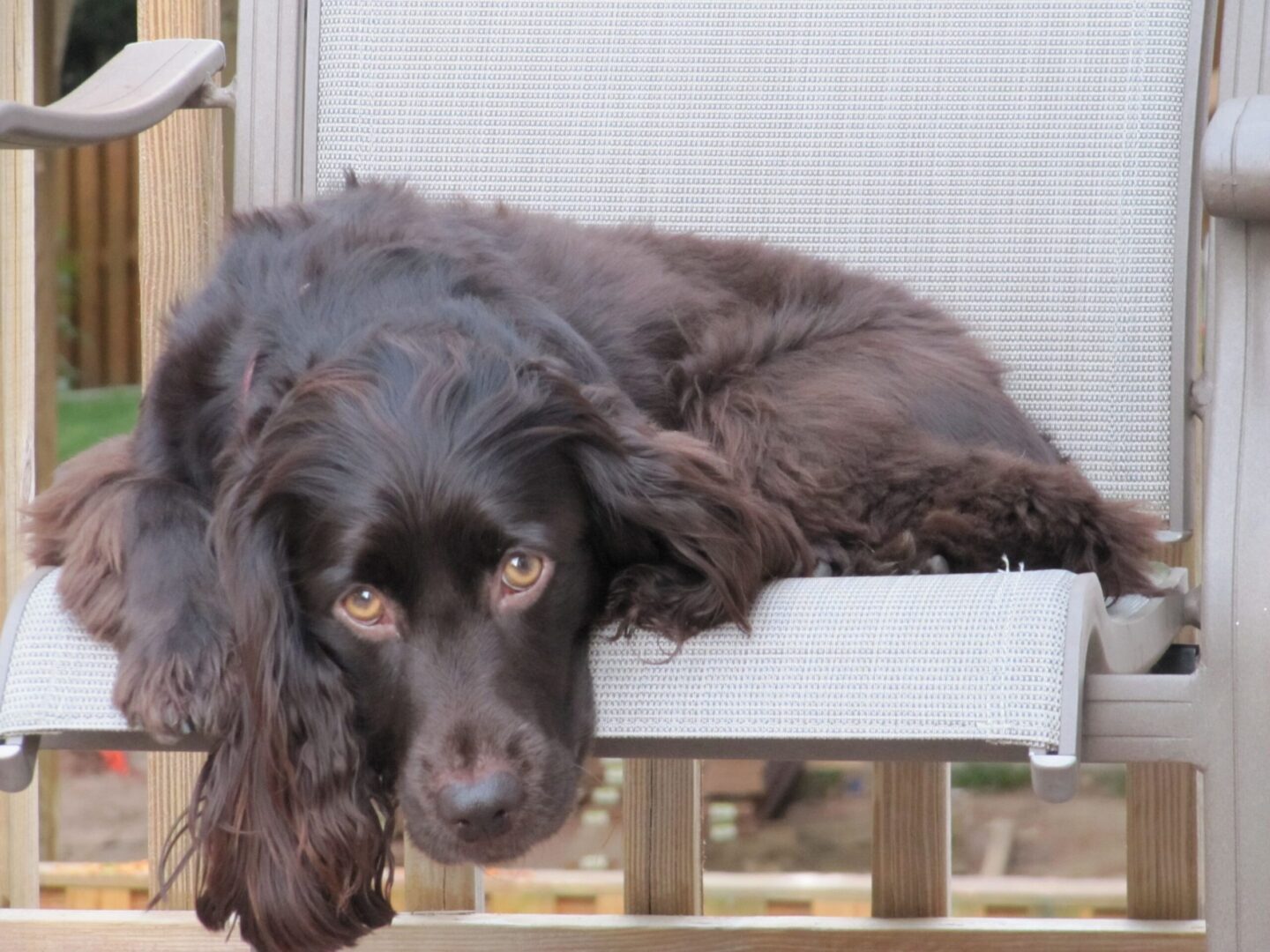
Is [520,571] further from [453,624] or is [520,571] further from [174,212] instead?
[174,212]

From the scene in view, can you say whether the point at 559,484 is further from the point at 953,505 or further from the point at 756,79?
the point at 756,79

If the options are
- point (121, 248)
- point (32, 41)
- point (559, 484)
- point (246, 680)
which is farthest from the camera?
point (121, 248)

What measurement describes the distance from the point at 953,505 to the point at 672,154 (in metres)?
0.83

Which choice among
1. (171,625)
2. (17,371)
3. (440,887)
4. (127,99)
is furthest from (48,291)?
(171,625)

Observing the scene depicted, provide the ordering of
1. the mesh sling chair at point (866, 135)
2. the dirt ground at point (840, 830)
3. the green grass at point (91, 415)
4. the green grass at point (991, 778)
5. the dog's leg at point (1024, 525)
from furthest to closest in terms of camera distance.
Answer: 1. the green grass at point (91, 415)
2. the green grass at point (991, 778)
3. the dirt ground at point (840, 830)
4. the mesh sling chair at point (866, 135)
5. the dog's leg at point (1024, 525)

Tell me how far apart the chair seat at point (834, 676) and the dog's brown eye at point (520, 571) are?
0.30ft

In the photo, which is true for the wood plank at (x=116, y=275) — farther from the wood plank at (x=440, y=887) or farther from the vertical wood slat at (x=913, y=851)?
the vertical wood slat at (x=913, y=851)

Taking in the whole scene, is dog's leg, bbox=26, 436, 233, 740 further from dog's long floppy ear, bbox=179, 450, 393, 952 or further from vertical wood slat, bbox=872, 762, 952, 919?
vertical wood slat, bbox=872, 762, 952, 919

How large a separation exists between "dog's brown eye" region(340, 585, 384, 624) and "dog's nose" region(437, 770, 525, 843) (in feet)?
0.61

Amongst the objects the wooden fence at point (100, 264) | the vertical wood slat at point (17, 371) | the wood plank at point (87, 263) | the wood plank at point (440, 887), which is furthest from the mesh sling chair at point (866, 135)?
the wood plank at point (87, 263)

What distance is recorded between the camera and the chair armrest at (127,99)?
1.90 metres

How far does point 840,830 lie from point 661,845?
2428 mm

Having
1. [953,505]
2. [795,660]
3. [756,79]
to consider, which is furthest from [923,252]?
[795,660]

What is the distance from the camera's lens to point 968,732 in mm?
1469
